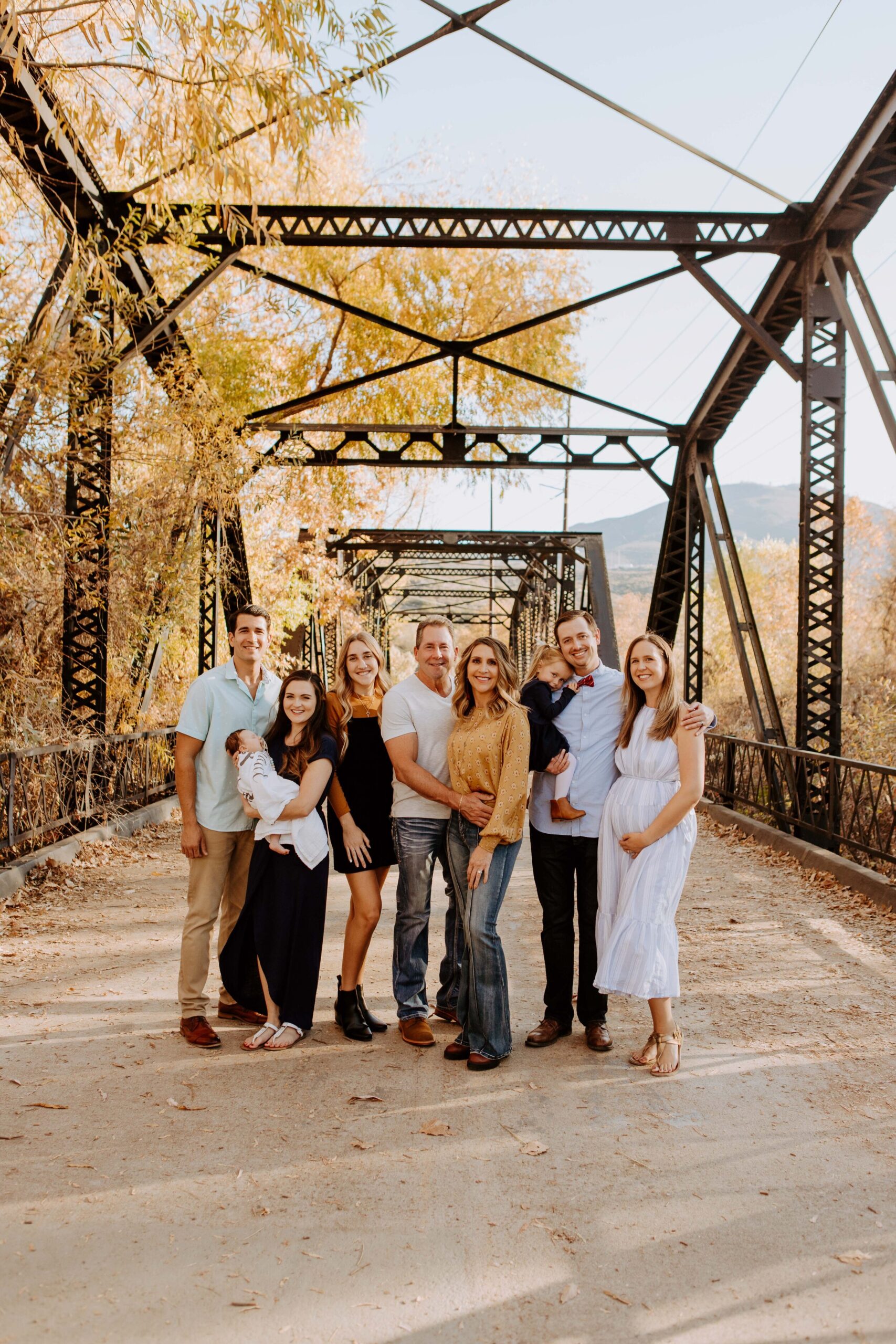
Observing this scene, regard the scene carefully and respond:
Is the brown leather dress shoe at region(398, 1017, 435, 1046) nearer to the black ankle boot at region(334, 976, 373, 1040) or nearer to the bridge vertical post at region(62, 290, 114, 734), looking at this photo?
the black ankle boot at region(334, 976, 373, 1040)

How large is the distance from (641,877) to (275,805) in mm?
1566

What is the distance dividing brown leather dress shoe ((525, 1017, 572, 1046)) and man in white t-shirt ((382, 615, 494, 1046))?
0.43 m

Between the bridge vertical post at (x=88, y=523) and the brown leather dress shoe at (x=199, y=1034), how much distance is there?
16.5ft

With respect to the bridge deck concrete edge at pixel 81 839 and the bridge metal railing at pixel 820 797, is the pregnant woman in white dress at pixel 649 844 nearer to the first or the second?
the bridge metal railing at pixel 820 797

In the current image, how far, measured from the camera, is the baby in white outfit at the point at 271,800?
467cm

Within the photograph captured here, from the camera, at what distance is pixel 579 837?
15.7 ft

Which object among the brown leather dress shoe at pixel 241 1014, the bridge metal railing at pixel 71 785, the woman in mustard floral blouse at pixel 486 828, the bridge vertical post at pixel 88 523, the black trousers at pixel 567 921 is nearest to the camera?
the woman in mustard floral blouse at pixel 486 828

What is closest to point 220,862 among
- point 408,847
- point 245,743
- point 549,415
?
point 245,743

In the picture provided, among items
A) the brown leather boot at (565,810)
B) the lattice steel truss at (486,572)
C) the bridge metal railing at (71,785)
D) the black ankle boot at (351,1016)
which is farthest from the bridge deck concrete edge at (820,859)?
the lattice steel truss at (486,572)

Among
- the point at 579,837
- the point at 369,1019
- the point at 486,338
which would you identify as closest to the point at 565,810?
the point at 579,837

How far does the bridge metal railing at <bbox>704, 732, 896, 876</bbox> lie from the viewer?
856 centimetres

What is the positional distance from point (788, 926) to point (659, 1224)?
4.43 metres

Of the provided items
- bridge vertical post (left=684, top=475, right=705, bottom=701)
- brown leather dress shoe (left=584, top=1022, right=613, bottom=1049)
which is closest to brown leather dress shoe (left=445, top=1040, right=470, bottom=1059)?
brown leather dress shoe (left=584, top=1022, right=613, bottom=1049)

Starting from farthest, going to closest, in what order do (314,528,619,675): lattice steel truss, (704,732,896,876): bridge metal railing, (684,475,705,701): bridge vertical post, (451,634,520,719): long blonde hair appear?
(314,528,619,675): lattice steel truss
(684,475,705,701): bridge vertical post
(704,732,896,876): bridge metal railing
(451,634,520,719): long blonde hair
